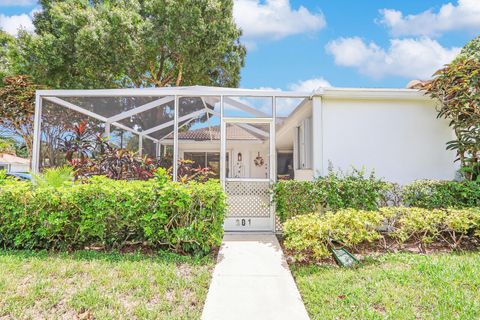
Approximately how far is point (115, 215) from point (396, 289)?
437 cm

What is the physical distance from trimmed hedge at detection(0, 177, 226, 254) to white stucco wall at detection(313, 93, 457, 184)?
137 inches

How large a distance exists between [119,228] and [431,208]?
6232mm

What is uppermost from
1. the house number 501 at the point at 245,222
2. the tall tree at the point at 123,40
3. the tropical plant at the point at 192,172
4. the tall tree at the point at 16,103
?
the tall tree at the point at 123,40

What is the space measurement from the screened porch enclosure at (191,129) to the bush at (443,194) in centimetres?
296

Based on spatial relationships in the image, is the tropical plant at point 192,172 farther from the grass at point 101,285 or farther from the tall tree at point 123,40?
the tall tree at point 123,40

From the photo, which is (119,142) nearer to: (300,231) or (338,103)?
(300,231)

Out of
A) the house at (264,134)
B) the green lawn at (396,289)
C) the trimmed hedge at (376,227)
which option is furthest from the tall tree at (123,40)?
the green lawn at (396,289)

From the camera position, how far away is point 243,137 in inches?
277

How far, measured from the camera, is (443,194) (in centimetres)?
611

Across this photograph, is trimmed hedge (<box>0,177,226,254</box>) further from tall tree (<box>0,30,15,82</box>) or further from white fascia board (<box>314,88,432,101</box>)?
tall tree (<box>0,30,15,82</box>)

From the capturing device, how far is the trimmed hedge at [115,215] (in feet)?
16.0

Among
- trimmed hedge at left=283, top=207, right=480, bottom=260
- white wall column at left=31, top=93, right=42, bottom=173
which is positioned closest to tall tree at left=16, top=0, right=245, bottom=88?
white wall column at left=31, top=93, right=42, bottom=173

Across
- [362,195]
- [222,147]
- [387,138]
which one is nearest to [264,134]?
[222,147]

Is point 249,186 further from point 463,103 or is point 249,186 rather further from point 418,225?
point 463,103
